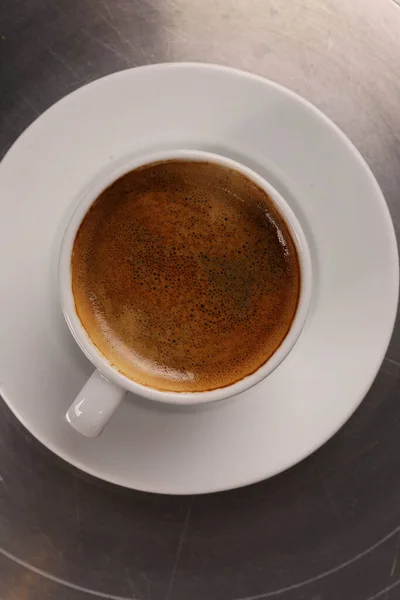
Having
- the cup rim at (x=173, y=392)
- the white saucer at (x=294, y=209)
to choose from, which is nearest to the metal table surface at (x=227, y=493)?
the white saucer at (x=294, y=209)

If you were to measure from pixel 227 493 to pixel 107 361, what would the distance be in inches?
18.0

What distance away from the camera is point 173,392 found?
868mm

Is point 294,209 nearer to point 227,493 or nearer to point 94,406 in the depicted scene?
point 94,406

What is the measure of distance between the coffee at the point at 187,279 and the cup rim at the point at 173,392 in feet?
0.11

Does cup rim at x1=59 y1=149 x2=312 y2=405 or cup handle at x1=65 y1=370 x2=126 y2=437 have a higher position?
cup rim at x1=59 y1=149 x2=312 y2=405

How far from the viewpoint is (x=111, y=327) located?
2.98ft

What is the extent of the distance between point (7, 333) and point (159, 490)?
35 centimetres

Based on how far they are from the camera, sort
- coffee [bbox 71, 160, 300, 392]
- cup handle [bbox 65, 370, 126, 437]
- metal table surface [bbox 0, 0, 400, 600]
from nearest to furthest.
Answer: cup handle [bbox 65, 370, 126, 437], coffee [bbox 71, 160, 300, 392], metal table surface [bbox 0, 0, 400, 600]

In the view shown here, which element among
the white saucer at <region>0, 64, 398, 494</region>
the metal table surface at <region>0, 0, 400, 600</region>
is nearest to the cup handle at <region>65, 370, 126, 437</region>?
the white saucer at <region>0, 64, 398, 494</region>

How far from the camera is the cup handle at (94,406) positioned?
778mm

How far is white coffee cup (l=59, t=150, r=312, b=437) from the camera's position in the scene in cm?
81

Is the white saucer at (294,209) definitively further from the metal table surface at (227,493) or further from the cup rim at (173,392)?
the metal table surface at (227,493)

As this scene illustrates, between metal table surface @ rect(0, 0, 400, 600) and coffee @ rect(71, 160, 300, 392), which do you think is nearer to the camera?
coffee @ rect(71, 160, 300, 392)

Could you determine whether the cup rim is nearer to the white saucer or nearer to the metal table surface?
the white saucer
